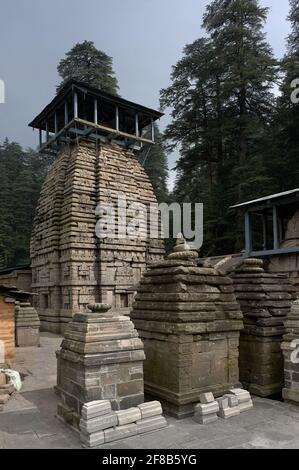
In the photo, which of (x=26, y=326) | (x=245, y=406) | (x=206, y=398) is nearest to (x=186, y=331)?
(x=206, y=398)

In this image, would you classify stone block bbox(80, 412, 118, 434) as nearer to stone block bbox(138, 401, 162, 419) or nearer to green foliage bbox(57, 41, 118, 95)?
stone block bbox(138, 401, 162, 419)

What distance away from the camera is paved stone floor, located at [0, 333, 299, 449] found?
5379 mm

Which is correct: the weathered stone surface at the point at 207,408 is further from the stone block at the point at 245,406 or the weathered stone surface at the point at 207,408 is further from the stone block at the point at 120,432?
the stone block at the point at 120,432

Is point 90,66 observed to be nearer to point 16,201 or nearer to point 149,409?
point 16,201

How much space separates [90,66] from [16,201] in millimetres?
18442

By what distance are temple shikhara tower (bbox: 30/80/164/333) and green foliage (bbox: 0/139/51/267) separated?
18.5 m

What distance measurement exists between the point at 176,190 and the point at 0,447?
29.1m

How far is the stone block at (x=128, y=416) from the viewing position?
18.6ft

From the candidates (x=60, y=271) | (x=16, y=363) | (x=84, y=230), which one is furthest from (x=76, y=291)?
(x=16, y=363)

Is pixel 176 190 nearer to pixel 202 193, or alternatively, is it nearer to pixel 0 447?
pixel 202 193

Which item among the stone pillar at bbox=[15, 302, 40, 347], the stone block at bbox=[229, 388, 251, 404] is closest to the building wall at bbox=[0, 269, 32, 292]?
the stone pillar at bbox=[15, 302, 40, 347]

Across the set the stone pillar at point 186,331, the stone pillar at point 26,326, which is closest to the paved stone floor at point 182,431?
the stone pillar at point 186,331

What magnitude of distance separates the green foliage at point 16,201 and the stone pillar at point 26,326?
24097mm

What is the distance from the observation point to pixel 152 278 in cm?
786
